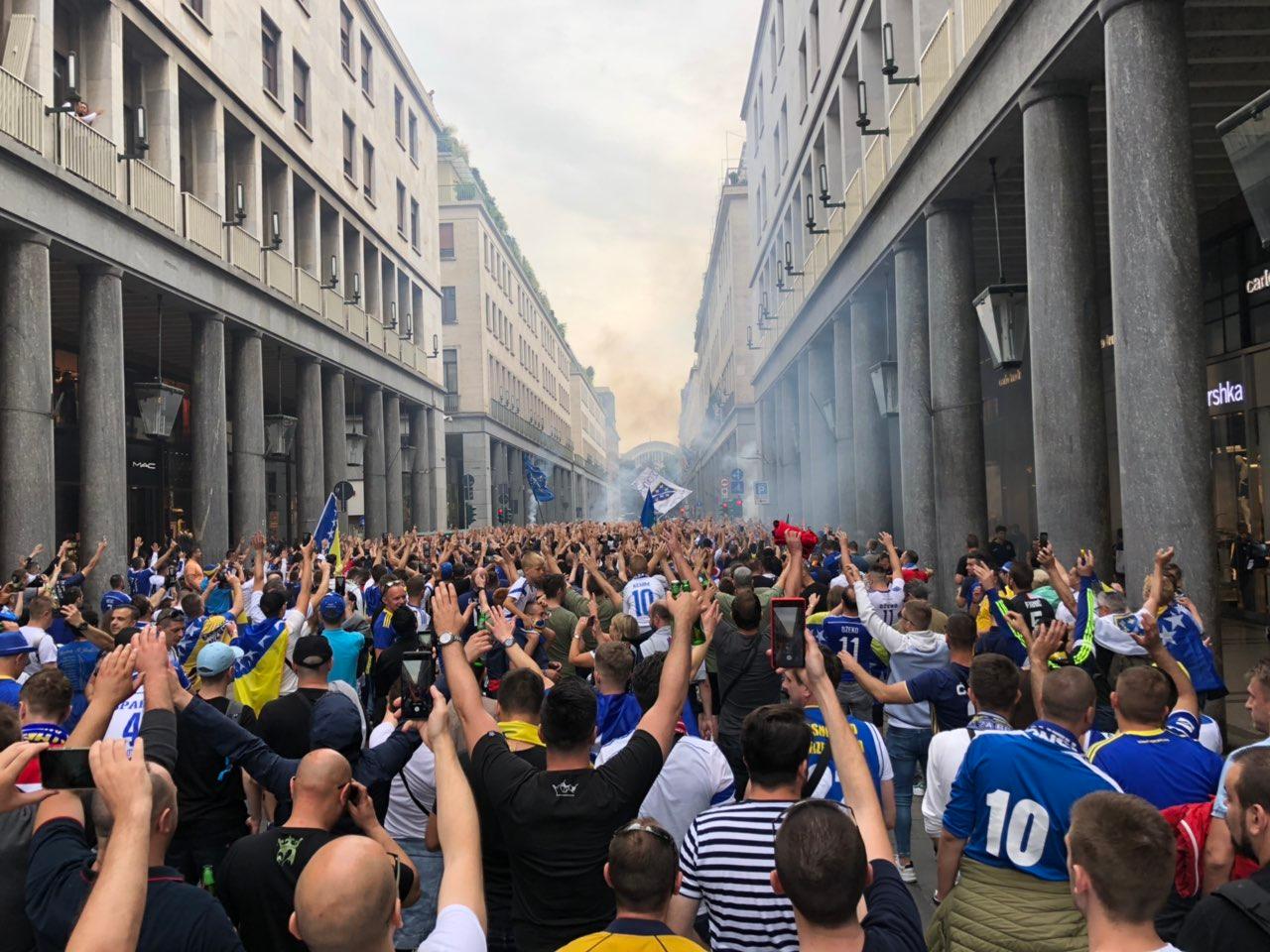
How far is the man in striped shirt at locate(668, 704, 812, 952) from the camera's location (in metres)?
2.96

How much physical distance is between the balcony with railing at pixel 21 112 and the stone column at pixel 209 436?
678 centimetres

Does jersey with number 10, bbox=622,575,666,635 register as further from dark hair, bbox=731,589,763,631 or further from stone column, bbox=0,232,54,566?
stone column, bbox=0,232,54,566

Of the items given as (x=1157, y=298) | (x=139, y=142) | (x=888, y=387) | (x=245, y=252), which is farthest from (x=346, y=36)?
(x=1157, y=298)

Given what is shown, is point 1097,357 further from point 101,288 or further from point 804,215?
point 804,215

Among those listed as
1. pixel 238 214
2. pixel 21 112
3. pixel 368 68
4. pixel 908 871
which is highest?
pixel 368 68

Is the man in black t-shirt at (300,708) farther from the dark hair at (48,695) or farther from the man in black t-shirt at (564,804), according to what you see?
the man in black t-shirt at (564,804)

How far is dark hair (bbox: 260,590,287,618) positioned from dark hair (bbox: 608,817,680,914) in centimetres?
542

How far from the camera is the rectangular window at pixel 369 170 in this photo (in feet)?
110

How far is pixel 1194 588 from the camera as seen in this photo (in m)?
8.10

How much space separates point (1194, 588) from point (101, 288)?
16.4 meters

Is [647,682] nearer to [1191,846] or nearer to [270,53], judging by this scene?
[1191,846]

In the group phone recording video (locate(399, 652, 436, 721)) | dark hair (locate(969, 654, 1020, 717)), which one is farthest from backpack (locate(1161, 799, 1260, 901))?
phone recording video (locate(399, 652, 436, 721))

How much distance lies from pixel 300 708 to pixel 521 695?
2.00 metres

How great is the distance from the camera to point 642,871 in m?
2.53
